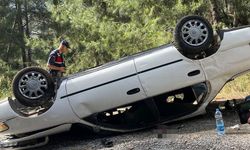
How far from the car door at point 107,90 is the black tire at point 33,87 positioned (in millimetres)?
315

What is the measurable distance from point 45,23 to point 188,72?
88.7ft

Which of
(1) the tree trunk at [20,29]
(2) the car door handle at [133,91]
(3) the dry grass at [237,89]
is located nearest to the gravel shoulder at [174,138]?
(2) the car door handle at [133,91]

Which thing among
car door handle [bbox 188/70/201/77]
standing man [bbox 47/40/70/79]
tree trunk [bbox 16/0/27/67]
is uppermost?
standing man [bbox 47/40/70/79]

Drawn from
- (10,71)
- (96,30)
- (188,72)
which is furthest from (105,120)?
(10,71)

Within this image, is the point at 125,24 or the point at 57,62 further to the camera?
the point at 125,24

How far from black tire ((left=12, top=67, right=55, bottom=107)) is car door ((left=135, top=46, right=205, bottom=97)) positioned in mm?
1391

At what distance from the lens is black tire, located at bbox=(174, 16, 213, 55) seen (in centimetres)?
688

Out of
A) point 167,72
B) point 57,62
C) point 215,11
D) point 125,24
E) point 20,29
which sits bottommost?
point 20,29

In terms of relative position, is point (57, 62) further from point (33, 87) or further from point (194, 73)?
point (194, 73)

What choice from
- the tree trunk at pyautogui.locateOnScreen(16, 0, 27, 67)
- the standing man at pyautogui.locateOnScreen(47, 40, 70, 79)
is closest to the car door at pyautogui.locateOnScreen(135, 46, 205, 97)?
the standing man at pyautogui.locateOnScreen(47, 40, 70, 79)

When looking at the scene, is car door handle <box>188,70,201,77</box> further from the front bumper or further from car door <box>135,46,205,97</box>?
the front bumper

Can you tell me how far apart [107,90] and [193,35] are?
153 centimetres

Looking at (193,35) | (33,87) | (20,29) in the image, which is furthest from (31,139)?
(20,29)

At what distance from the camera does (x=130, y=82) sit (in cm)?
690
